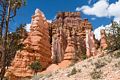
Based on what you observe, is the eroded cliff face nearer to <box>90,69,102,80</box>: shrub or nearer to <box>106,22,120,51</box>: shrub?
<box>106,22,120,51</box>: shrub

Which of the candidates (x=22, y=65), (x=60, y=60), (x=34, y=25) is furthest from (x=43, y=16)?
(x=22, y=65)

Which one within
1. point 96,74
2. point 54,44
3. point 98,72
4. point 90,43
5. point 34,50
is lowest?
point 96,74

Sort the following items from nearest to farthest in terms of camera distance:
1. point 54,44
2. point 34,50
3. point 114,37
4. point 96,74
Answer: point 96,74 < point 114,37 < point 34,50 < point 54,44

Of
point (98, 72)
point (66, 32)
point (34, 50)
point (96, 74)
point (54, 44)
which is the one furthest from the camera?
point (66, 32)

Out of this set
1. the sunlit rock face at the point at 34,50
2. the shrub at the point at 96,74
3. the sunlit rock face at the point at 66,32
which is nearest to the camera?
the shrub at the point at 96,74

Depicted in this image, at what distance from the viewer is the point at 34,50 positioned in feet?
319

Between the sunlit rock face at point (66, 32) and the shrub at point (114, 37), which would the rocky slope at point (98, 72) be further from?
the sunlit rock face at point (66, 32)

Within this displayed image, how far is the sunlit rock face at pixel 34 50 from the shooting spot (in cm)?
9069

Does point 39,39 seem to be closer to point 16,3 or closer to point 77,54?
point 77,54

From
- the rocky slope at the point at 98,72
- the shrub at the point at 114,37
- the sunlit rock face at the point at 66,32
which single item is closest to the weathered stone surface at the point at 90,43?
the sunlit rock face at the point at 66,32

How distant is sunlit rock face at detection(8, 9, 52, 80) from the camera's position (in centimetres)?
9069

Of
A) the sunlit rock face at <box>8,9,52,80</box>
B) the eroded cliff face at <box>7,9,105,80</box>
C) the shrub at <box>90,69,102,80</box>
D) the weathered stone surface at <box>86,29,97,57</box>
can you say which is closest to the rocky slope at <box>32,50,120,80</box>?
the shrub at <box>90,69,102,80</box>

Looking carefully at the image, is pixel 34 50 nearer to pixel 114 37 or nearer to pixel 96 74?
pixel 114 37

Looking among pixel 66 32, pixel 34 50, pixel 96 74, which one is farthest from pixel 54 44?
pixel 96 74
